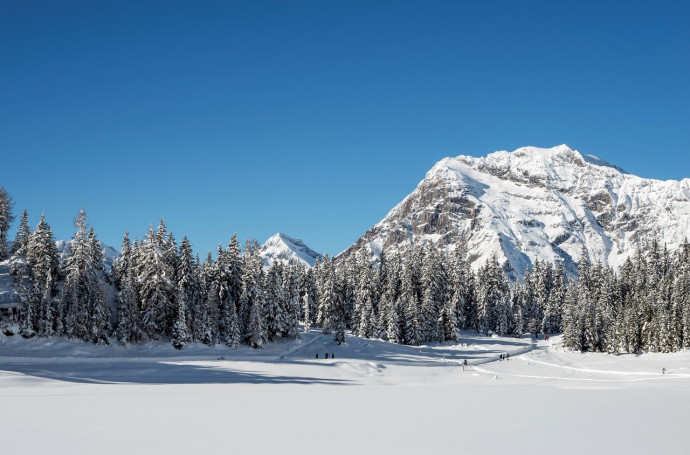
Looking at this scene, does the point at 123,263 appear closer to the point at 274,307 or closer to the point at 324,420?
the point at 274,307

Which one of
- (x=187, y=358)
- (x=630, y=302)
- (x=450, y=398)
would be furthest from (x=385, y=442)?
(x=630, y=302)

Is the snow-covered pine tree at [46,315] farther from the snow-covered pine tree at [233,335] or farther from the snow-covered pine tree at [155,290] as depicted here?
the snow-covered pine tree at [233,335]

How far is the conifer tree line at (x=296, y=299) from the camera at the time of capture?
204 ft

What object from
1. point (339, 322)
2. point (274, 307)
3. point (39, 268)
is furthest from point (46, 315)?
point (339, 322)

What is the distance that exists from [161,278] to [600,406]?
182 feet

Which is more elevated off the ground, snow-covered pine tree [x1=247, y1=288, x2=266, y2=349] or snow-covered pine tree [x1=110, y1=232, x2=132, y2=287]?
snow-covered pine tree [x1=110, y1=232, x2=132, y2=287]

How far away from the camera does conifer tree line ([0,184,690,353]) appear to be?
62.2m

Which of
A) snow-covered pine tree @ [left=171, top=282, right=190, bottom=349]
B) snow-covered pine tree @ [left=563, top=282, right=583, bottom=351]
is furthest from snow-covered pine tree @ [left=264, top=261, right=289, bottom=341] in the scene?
snow-covered pine tree @ [left=563, top=282, right=583, bottom=351]

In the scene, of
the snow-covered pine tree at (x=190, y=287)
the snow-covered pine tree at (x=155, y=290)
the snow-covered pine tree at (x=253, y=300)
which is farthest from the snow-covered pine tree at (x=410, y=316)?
the snow-covered pine tree at (x=155, y=290)

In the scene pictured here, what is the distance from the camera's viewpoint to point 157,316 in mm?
67562

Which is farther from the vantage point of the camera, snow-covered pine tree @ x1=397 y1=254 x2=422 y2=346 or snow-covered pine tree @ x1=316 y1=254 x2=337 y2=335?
snow-covered pine tree @ x1=316 y1=254 x2=337 y2=335

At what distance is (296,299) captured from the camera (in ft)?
285

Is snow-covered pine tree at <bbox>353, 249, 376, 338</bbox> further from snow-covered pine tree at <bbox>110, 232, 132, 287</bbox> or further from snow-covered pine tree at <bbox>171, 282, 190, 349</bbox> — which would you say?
snow-covered pine tree at <bbox>110, 232, 132, 287</bbox>

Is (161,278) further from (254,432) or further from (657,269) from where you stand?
(657,269)
